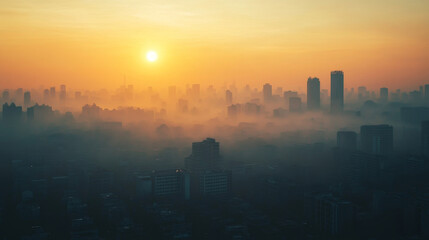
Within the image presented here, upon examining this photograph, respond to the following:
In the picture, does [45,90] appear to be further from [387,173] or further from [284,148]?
[387,173]

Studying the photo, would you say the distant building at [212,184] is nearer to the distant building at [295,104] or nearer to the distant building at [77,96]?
the distant building at [295,104]

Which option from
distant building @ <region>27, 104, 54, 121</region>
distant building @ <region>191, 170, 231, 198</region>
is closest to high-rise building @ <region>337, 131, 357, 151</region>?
distant building @ <region>191, 170, 231, 198</region>

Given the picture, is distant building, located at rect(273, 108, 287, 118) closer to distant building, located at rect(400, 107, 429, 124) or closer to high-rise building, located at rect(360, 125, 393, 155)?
distant building, located at rect(400, 107, 429, 124)

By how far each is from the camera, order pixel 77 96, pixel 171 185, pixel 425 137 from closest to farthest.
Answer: pixel 171 185 → pixel 425 137 → pixel 77 96

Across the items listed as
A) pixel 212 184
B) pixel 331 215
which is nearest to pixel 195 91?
pixel 212 184

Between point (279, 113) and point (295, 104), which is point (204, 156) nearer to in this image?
point (279, 113)

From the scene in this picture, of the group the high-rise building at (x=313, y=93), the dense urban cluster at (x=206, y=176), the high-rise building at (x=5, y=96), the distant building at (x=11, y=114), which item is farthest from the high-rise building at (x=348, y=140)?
the high-rise building at (x=5, y=96)
